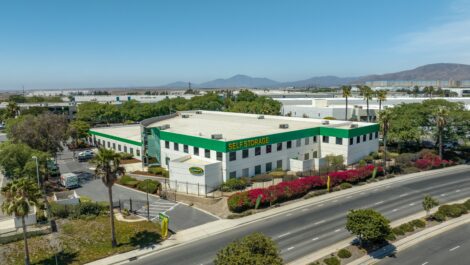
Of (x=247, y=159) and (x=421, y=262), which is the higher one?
(x=247, y=159)

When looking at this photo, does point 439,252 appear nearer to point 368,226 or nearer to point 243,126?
point 368,226

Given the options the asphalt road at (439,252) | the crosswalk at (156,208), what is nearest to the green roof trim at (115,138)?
the crosswalk at (156,208)

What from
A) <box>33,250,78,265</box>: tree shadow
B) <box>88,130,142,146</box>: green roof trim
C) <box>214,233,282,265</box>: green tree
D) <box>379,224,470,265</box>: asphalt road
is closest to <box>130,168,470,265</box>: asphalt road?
<box>379,224,470,265</box>: asphalt road

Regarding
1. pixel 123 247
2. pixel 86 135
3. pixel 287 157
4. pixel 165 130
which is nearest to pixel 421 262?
pixel 123 247

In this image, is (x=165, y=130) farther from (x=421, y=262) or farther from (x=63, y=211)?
(x=421, y=262)

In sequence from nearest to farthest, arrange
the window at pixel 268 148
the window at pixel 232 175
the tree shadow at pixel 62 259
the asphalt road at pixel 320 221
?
1. the tree shadow at pixel 62 259
2. the asphalt road at pixel 320 221
3. the window at pixel 232 175
4. the window at pixel 268 148

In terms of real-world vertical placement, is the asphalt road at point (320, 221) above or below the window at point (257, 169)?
below

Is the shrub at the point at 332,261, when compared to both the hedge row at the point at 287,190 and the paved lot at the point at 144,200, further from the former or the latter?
the paved lot at the point at 144,200
